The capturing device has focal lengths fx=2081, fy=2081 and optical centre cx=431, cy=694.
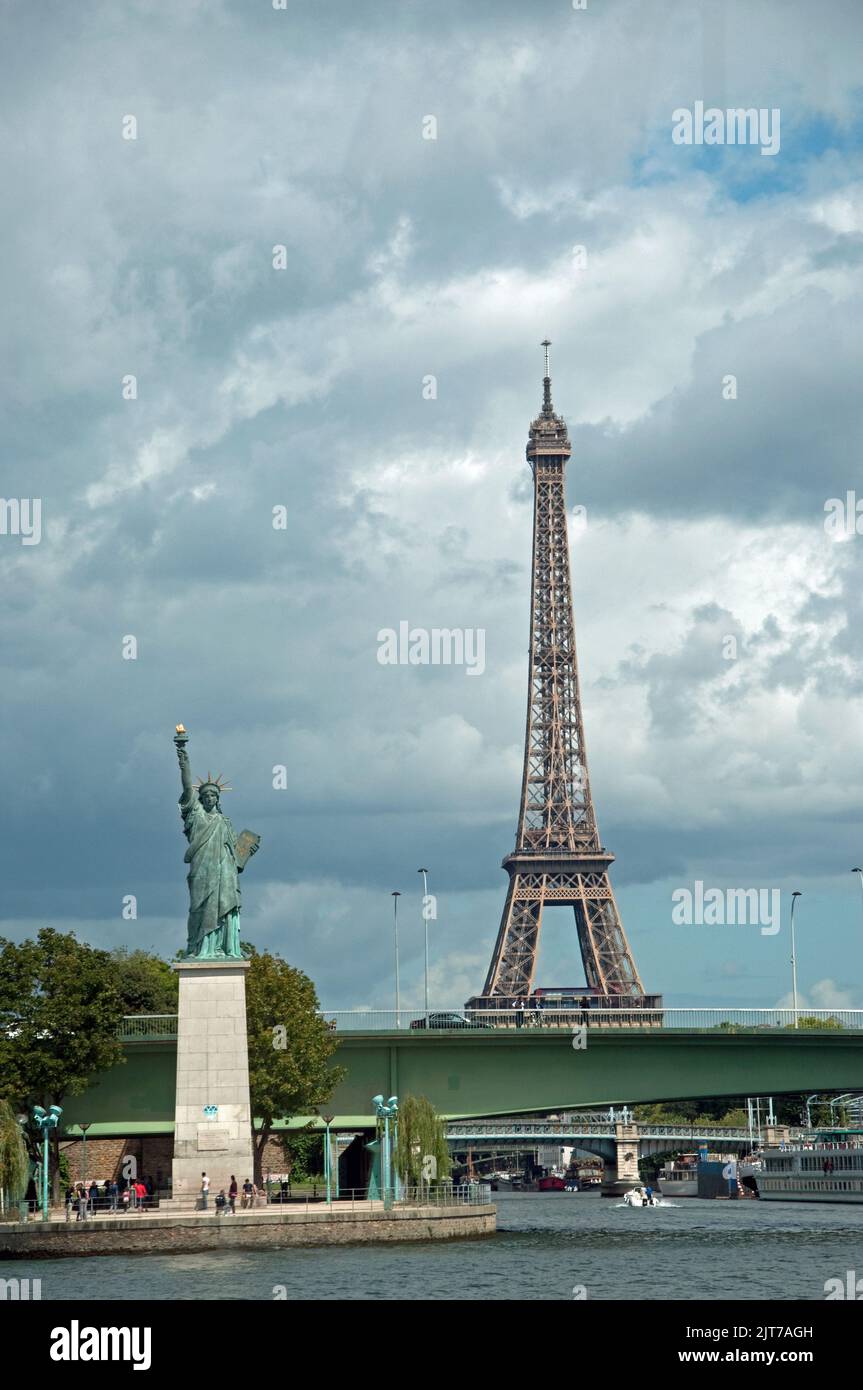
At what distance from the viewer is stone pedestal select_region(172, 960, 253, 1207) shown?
233 ft

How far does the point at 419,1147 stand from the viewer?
7838 centimetres

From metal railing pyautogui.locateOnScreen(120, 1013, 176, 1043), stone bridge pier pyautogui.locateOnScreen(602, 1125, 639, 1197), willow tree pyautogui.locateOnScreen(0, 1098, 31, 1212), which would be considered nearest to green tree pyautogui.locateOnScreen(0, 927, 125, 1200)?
metal railing pyautogui.locateOnScreen(120, 1013, 176, 1043)

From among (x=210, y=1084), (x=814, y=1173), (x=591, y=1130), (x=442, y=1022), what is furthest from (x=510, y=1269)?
(x=591, y=1130)

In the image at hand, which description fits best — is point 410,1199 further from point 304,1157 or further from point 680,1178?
point 680,1178

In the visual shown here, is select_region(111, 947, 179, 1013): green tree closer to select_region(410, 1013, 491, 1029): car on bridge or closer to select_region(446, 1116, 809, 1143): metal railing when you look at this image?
select_region(410, 1013, 491, 1029): car on bridge

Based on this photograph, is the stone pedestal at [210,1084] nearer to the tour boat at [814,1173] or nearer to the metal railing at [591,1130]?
the tour boat at [814,1173]

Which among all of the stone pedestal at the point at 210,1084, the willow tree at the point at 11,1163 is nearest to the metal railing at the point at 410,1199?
the stone pedestal at the point at 210,1084

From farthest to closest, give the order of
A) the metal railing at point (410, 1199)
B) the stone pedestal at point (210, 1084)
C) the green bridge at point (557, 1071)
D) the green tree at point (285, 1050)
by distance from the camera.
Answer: the green bridge at point (557, 1071), the green tree at point (285, 1050), the metal railing at point (410, 1199), the stone pedestal at point (210, 1084)

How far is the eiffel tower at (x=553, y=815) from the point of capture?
140 meters

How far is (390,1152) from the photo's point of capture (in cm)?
7800

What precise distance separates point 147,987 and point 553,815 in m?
41.6

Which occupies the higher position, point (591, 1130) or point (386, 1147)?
point (386, 1147)

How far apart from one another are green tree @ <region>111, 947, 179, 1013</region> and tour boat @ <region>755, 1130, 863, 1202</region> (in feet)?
139

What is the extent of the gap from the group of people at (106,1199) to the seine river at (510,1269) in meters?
5.30
